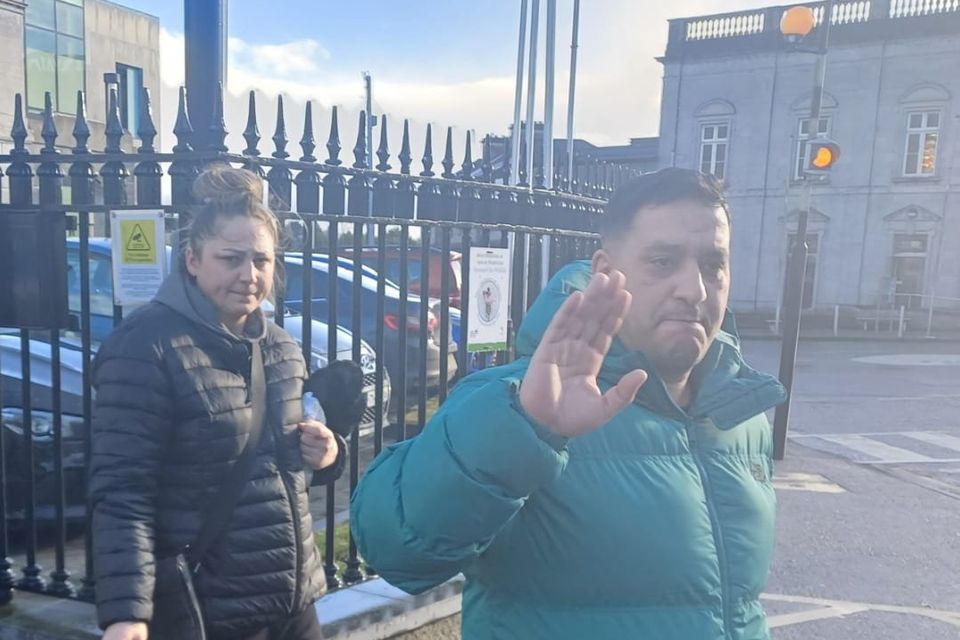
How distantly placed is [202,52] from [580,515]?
2.37 metres

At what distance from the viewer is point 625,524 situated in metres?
1.52

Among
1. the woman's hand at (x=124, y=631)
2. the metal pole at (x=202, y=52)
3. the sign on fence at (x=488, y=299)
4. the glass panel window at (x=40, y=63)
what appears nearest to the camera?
the woman's hand at (x=124, y=631)

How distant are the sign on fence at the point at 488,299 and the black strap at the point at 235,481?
1745mm

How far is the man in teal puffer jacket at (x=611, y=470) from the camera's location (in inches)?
51.6

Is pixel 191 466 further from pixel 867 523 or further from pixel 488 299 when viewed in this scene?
pixel 867 523

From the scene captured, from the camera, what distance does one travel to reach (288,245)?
2.81 meters

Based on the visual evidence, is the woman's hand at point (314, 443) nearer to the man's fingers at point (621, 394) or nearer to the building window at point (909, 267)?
the man's fingers at point (621, 394)

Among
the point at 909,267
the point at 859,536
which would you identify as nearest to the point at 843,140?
the point at 909,267

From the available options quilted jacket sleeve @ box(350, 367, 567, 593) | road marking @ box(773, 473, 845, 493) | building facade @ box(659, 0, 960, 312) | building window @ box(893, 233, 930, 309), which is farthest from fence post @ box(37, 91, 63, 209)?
building window @ box(893, 233, 930, 309)

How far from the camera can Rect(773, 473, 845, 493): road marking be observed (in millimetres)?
6934

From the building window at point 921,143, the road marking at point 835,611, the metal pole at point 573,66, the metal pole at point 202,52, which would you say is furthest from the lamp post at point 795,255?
the building window at point 921,143

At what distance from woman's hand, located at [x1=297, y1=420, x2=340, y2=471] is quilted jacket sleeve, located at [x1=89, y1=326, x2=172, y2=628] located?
41 centimetres

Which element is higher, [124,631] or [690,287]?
[690,287]

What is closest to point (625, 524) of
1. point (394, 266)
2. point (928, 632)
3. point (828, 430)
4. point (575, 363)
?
point (575, 363)
